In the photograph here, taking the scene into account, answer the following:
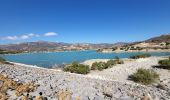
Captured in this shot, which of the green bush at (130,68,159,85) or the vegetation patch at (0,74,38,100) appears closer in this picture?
the vegetation patch at (0,74,38,100)

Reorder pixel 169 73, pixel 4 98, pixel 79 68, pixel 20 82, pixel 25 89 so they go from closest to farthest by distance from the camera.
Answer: pixel 4 98
pixel 25 89
pixel 20 82
pixel 169 73
pixel 79 68

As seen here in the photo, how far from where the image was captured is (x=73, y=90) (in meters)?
6.30

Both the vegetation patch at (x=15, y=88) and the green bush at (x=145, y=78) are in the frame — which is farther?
the green bush at (x=145, y=78)

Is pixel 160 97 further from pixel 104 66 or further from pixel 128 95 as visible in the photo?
pixel 104 66

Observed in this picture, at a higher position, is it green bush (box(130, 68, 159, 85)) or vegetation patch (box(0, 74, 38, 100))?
vegetation patch (box(0, 74, 38, 100))

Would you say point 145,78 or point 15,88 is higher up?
point 15,88

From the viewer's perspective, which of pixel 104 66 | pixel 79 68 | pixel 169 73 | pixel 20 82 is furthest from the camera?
pixel 104 66

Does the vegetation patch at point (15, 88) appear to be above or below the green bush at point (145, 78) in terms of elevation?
above

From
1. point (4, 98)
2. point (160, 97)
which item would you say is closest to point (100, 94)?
point (160, 97)

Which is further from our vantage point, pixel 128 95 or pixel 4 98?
pixel 128 95

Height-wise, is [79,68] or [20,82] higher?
[20,82]

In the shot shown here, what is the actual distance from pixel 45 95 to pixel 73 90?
3.18 ft

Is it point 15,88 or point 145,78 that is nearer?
point 15,88

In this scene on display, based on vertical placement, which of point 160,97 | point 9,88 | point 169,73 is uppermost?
point 9,88
